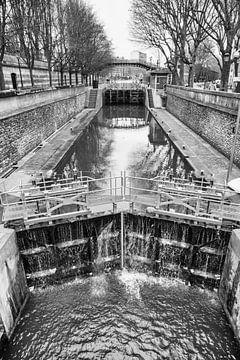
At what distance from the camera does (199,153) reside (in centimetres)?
1881

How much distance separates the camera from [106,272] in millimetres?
10328

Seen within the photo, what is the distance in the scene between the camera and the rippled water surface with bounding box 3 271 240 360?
721 cm

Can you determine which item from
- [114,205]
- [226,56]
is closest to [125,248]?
[114,205]

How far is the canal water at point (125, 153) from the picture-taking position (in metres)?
17.4

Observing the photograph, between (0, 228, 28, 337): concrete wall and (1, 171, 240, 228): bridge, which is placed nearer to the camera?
(0, 228, 28, 337): concrete wall

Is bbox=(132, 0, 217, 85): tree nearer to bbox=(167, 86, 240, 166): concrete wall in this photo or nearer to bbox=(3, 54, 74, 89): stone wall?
bbox=(167, 86, 240, 166): concrete wall

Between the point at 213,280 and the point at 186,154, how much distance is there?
34.9 feet

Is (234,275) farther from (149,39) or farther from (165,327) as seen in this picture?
(149,39)

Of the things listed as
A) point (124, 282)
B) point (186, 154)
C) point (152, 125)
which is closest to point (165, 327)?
point (124, 282)

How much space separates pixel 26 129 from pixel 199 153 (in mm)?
12395

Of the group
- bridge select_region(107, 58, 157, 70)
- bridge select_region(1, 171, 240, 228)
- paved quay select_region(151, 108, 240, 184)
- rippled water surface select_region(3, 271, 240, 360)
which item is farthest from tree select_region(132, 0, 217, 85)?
bridge select_region(107, 58, 157, 70)

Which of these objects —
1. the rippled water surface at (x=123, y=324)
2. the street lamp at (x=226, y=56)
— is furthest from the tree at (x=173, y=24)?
the rippled water surface at (x=123, y=324)

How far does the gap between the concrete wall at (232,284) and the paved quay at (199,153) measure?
219 inches

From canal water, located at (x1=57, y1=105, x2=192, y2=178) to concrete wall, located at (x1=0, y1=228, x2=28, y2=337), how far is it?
843 cm
